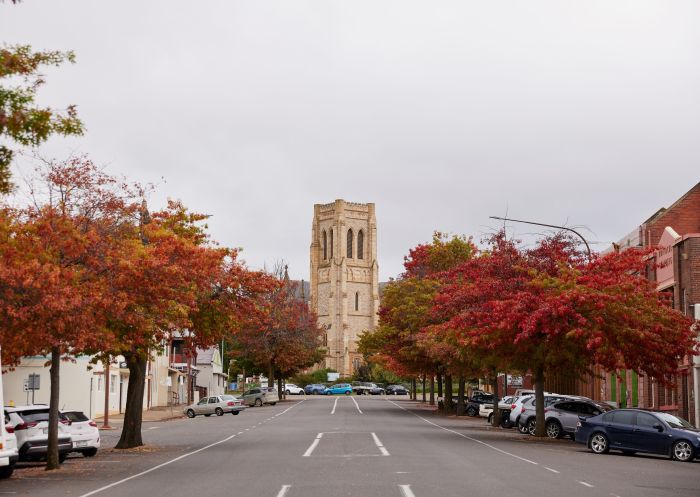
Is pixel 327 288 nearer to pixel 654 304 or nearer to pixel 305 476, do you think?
pixel 654 304

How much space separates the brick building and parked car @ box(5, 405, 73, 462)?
58.2 feet

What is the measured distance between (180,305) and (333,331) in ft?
384

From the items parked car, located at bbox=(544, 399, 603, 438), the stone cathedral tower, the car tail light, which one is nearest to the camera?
the car tail light

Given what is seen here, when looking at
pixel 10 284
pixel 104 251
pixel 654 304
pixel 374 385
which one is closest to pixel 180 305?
pixel 104 251

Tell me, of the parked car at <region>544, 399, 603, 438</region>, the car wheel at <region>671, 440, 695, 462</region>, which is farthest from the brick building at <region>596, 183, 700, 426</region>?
the car wheel at <region>671, 440, 695, 462</region>

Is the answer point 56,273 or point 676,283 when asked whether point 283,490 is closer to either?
point 56,273

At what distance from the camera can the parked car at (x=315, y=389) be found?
114m

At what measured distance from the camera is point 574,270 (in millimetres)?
30625

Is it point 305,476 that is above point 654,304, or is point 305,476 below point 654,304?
below

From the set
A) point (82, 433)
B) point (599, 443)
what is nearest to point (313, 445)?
point (82, 433)

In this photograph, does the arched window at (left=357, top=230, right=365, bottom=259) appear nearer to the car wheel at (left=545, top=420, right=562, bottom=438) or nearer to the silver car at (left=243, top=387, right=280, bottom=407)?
the silver car at (left=243, top=387, right=280, bottom=407)

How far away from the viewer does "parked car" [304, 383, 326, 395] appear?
114 metres

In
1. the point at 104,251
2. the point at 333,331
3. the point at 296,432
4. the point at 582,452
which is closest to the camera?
the point at 104,251

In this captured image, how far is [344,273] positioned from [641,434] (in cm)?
11718
